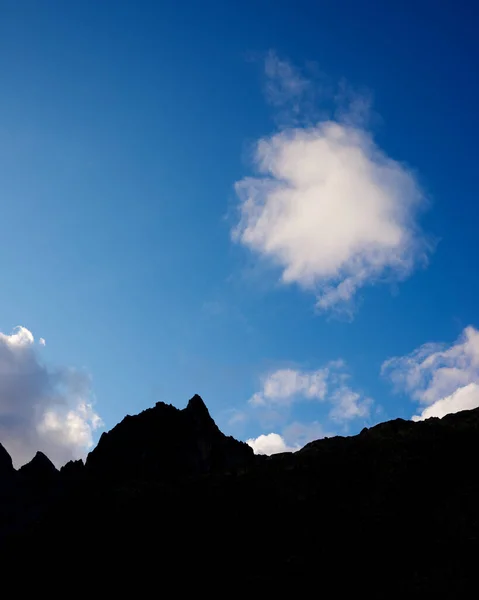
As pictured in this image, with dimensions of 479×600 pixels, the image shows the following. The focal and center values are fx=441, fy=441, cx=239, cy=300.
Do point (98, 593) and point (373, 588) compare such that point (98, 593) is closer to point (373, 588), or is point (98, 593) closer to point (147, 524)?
point (147, 524)

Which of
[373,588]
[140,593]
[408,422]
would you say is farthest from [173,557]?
[408,422]

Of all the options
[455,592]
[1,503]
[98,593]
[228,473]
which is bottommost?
[455,592]

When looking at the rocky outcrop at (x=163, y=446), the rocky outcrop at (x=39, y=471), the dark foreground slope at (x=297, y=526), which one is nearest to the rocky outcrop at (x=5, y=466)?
the rocky outcrop at (x=39, y=471)

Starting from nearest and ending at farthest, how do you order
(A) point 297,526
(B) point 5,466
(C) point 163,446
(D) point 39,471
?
(A) point 297,526 → (C) point 163,446 → (B) point 5,466 → (D) point 39,471

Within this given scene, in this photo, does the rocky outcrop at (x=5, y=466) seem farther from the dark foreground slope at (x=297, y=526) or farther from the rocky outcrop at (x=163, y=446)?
the dark foreground slope at (x=297, y=526)

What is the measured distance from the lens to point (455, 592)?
24.1 meters

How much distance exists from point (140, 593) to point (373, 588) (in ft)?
48.0

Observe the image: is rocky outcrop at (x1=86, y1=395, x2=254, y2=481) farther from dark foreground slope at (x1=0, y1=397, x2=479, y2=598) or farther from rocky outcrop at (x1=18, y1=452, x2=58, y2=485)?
dark foreground slope at (x1=0, y1=397, x2=479, y2=598)

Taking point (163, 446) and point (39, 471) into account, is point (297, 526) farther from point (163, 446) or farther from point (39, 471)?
point (39, 471)

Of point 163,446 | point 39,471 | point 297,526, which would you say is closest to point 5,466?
point 39,471

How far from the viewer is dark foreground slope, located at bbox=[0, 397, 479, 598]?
91.0 ft

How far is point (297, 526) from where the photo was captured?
111ft

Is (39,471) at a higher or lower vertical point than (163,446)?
higher

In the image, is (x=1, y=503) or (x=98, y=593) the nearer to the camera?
(x=98, y=593)
